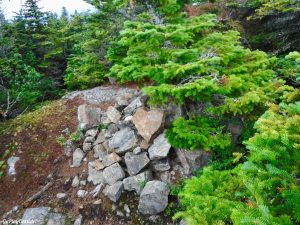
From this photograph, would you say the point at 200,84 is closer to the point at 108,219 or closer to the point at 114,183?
the point at 114,183

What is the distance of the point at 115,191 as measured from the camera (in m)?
7.88

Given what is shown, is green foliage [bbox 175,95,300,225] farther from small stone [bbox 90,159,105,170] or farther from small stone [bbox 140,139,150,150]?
small stone [bbox 90,159,105,170]

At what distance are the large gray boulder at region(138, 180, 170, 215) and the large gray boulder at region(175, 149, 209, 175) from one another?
92 centimetres

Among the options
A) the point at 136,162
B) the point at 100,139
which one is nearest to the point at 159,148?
the point at 136,162

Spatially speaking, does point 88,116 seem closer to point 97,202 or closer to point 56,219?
point 97,202

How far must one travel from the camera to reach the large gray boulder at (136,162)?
8125mm

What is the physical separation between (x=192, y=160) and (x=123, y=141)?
2.25m

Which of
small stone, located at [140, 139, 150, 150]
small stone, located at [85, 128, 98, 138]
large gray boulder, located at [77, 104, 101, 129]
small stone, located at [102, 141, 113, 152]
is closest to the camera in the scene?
small stone, located at [140, 139, 150, 150]

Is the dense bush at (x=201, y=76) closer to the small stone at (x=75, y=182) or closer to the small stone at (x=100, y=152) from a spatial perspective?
the small stone at (x=100, y=152)

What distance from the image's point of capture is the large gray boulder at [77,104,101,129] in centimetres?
997

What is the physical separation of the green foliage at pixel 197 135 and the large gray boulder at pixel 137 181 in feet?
4.03

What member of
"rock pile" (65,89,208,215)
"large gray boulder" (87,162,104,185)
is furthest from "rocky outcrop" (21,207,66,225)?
"large gray boulder" (87,162,104,185)

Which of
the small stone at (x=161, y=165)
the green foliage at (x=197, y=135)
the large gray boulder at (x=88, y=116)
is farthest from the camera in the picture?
the large gray boulder at (x=88, y=116)

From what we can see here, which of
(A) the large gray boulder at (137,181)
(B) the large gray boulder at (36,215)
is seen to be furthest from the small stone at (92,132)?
(B) the large gray boulder at (36,215)
